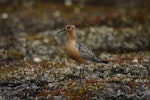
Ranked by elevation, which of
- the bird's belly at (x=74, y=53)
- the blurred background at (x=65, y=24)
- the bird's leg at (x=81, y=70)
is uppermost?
the blurred background at (x=65, y=24)

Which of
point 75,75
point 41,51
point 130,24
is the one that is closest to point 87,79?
point 75,75

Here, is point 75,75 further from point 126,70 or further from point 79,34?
point 79,34

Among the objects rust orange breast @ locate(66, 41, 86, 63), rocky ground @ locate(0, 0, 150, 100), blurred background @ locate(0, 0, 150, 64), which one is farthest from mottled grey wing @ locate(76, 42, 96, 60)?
blurred background @ locate(0, 0, 150, 64)

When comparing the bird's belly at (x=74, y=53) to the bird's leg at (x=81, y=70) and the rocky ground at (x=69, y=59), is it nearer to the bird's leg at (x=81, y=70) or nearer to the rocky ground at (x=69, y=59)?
the rocky ground at (x=69, y=59)

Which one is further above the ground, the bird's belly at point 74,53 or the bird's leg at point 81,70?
the bird's belly at point 74,53

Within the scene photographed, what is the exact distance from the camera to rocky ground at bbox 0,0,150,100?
16.8 m

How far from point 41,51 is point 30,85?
11286mm

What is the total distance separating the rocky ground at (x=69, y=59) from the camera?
55.2 feet

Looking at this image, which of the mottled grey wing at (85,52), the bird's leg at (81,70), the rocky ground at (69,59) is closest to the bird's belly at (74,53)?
the mottled grey wing at (85,52)

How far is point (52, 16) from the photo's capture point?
3669 cm

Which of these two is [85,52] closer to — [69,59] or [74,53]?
[74,53]

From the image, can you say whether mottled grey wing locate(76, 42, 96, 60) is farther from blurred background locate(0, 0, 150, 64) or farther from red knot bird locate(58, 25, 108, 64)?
blurred background locate(0, 0, 150, 64)

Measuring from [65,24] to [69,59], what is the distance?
12766mm

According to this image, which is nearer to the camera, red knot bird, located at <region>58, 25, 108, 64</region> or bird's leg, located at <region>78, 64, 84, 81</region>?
bird's leg, located at <region>78, 64, 84, 81</region>
